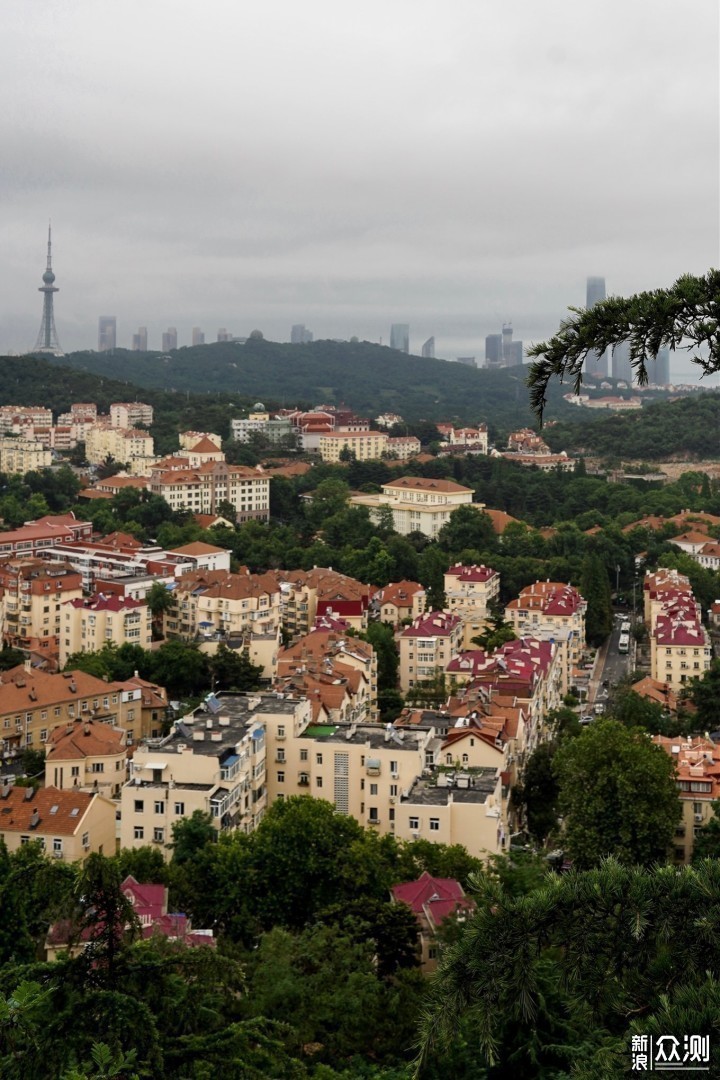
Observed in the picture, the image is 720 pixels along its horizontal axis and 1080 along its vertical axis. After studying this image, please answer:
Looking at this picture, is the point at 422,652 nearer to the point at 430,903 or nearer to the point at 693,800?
the point at 693,800

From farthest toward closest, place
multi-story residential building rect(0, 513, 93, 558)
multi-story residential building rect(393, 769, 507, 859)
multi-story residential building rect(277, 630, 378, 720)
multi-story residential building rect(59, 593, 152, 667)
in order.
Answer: multi-story residential building rect(0, 513, 93, 558) < multi-story residential building rect(59, 593, 152, 667) < multi-story residential building rect(277, 630, 378, 720) < multi-story residential building rect(393, 769, 507, 859)

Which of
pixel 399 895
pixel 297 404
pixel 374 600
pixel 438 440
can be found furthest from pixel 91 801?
pixel 297 404

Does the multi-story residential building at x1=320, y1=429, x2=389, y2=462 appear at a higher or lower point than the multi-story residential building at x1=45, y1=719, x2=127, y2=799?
higher

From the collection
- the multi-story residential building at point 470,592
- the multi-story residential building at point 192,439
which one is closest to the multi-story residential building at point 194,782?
the multi-story residential building at point 470,592

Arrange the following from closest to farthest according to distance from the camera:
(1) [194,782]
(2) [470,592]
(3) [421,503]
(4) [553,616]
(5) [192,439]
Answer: (1) [194,782]
(4) [553,616]
(2) [470,592]
(3) [421,503]
(5) [192,439]

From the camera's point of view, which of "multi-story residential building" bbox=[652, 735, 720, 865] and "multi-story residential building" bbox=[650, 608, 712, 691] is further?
"multi-story residential building" bbox=[650, 608, 712, 691]

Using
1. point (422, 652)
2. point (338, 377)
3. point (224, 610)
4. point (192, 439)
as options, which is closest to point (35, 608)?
point (224, 610)

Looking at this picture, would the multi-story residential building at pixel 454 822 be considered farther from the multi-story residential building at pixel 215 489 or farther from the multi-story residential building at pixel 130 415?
the multi-story residential building at pixel 130 415

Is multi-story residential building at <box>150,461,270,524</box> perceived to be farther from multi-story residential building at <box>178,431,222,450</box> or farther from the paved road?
the paved road

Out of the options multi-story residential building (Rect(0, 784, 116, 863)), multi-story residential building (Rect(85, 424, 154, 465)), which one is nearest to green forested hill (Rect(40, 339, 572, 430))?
multi-story residential building (Rect(85, 424, 154, 465))
